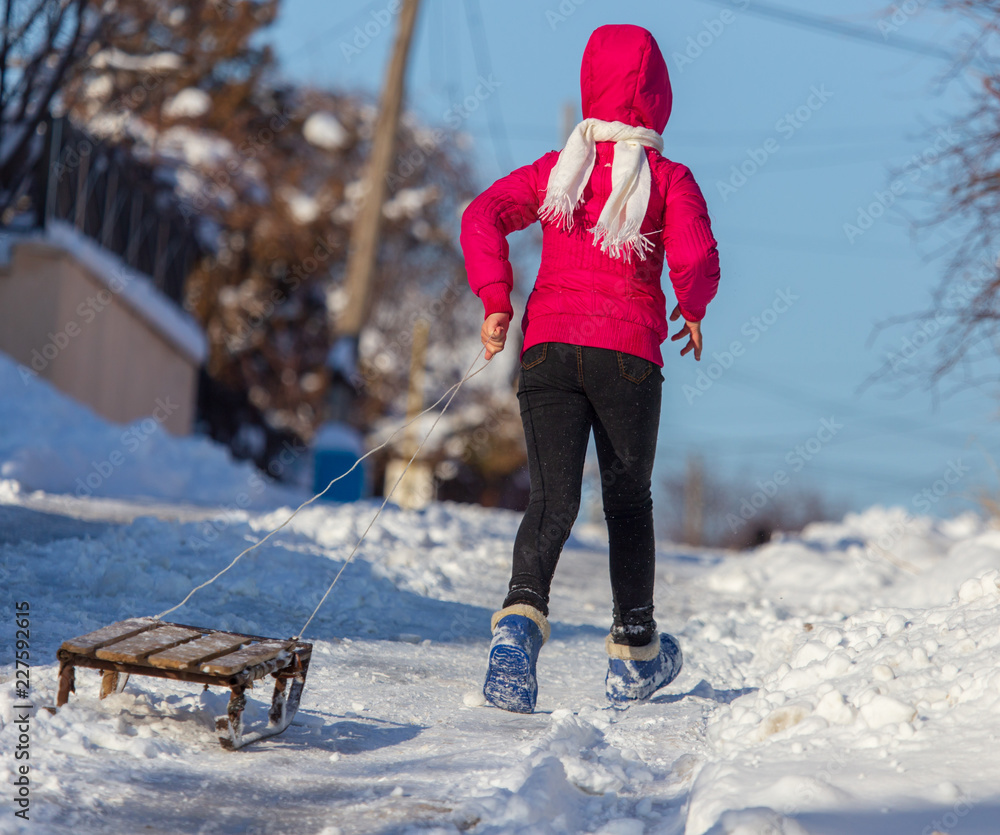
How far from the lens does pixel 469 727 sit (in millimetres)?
2375

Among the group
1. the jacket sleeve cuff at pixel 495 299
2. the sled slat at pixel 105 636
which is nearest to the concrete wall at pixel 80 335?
the sled slat at pixel 105 636

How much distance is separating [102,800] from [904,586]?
5.01 meters

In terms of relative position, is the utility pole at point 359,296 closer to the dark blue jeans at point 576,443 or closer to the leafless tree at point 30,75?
the leafless tree at point 30,75

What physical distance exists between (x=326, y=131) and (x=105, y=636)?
16947 mm

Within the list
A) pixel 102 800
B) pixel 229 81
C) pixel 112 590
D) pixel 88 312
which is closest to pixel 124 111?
pixel 229 81

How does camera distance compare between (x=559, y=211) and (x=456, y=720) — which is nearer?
(x=456, y=720)

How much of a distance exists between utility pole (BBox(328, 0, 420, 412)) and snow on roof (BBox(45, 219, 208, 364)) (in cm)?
240

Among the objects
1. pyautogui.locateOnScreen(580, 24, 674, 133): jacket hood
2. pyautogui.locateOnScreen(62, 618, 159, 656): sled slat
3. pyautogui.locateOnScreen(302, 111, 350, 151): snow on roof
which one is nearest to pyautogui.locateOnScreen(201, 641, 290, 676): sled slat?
pyautogui.locateOnScreen(62, 618, 159, 656): sled slat

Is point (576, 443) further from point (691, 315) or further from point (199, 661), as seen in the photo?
point (199, 661)

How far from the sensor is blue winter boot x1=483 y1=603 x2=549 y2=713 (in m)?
2.43

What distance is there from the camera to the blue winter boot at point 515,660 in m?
2.43

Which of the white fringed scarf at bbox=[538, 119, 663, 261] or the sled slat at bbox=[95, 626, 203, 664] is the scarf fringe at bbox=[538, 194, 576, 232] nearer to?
the white fringed scarf at bbox=[538, 119, 663, 261]

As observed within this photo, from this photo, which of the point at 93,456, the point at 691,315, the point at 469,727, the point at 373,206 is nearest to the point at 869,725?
the point at 469,727

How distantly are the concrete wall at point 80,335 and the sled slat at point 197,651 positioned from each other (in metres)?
7.42
